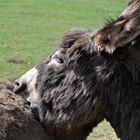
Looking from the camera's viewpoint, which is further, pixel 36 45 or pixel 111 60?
pixel 36 45

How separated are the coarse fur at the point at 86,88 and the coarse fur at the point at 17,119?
0.32 feet

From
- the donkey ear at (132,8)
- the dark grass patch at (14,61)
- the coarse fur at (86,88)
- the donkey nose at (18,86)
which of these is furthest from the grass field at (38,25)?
the donkey ear at (132,8)

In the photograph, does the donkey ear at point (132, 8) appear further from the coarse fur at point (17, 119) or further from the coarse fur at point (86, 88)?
the coarse fur at point (17, 119)

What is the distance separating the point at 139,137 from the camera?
176 inches

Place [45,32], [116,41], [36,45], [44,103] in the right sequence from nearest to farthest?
1. [116,41]
2. [44,103]
3. [36,45]
4. [45,32]

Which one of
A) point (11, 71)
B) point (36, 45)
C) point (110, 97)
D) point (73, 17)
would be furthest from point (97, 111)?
point (73, 17)

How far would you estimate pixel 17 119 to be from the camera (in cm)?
500

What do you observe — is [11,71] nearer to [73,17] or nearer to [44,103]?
[44,103]

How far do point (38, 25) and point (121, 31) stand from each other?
61.4 ft

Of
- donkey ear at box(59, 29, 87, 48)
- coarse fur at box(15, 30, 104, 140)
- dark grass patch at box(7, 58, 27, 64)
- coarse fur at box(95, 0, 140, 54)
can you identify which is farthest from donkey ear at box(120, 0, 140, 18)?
dark grass patch at box(7, 58, 27, 64)

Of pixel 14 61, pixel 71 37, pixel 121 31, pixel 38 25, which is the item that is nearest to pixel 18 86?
pixel 71 37

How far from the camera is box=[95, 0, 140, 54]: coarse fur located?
421 centimetres

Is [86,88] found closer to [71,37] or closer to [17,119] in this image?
[71,37]

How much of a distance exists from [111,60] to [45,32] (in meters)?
16.8
